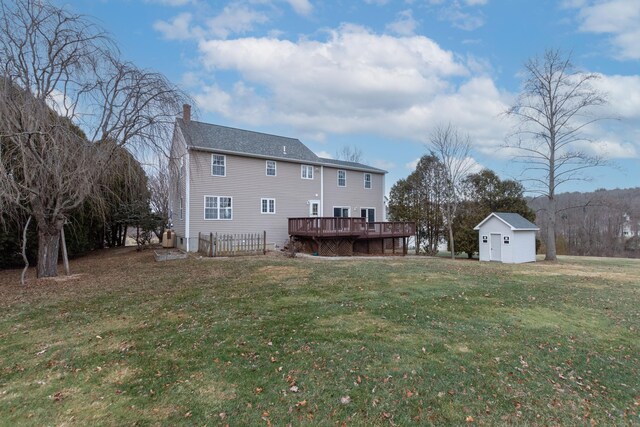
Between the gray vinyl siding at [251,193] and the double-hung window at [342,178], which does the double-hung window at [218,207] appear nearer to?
the gray vinyl siding at [251,193]

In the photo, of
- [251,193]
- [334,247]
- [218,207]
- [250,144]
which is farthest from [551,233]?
[218,207]

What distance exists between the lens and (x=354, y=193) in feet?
79.6

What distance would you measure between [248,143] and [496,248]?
16544 millimetres

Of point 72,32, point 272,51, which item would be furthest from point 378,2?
point 72,32

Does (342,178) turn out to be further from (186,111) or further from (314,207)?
(186,111)

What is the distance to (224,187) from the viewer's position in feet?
61.5

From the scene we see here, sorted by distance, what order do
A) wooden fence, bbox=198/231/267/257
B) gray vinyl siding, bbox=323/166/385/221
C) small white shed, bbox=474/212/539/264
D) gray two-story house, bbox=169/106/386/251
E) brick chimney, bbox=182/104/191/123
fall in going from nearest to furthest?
brick chimney, bbox=182/104/191/123 < wooden fence, bbox=198/231/267/257 < gray two-story house, bbox=169/106/386/251 < small white shed, bbox=474/212/539/264 < gray vinyl siding, bbox=323/166/385/221

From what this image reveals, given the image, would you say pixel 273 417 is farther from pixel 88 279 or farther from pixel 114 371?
pixel 88 279

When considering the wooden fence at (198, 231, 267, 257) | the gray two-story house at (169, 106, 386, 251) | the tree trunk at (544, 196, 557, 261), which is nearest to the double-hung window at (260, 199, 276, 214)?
the gray two-story house at (169, 106, 386, 251)

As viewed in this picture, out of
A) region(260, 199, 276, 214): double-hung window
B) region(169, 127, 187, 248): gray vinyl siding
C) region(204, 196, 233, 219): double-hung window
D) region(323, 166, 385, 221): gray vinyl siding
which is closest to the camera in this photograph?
region(169, 127, 187, 248): gray vinyl siding

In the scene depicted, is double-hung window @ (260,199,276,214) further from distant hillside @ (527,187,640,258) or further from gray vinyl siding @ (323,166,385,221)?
distant hillside @ (527,187,640,258)

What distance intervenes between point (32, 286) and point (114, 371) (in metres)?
7.38

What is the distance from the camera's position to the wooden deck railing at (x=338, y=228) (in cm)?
1780

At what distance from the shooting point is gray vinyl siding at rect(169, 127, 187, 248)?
11297mm
